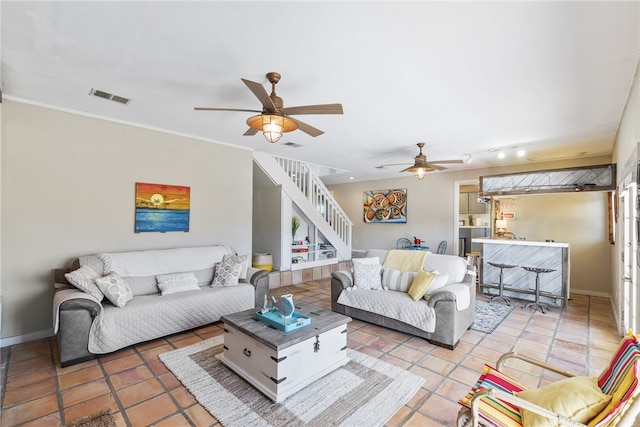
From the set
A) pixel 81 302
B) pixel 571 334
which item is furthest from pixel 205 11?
pixel 571 334

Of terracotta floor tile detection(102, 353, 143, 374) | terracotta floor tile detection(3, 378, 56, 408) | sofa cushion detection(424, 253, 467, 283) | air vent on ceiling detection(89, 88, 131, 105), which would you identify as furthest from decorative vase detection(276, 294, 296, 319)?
air vent on ceiling detection(89, 88, 131, 105)

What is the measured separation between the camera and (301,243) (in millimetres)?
6949

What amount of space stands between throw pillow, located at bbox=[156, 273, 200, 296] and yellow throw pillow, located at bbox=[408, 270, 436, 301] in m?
2.80

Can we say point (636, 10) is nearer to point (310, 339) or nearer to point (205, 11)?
point (205, 11)

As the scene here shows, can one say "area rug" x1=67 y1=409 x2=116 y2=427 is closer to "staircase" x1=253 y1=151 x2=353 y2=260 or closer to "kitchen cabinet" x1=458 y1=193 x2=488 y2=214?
"staircase" x1=253 y1=151 x2=353 y2=260

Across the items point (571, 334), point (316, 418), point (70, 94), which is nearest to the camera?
point (316, 418)

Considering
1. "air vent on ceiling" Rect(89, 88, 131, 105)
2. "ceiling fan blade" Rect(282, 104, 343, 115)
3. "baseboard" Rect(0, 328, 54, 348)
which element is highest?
"air vent on ceiling" Rect(89, 88, 131, 105)

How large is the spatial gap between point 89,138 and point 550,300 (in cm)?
753

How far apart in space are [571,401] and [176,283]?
3.90 m

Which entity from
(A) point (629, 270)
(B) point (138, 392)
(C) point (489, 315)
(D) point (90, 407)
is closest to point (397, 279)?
(C) point (489, 315)

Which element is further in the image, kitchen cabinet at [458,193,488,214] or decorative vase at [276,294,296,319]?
kitchen cabinet at [458,193,488,214]

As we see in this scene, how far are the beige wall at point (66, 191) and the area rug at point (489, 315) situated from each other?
14.4 ft

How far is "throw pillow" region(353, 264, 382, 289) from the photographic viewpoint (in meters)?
4.04

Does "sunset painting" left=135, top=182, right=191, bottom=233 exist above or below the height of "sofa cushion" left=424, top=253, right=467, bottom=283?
above
